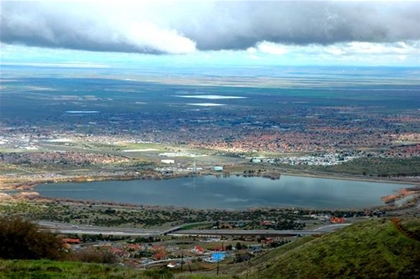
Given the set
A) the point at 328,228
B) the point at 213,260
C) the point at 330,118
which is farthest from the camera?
the point at 330,118

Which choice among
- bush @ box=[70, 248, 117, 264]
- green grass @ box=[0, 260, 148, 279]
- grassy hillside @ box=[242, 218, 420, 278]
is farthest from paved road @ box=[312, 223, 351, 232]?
green grass @ box=[0, 260, 148, 279]

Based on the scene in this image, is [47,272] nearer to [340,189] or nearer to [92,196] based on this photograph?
[92,196]

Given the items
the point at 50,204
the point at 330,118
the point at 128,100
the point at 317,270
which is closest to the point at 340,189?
the point at 50,204

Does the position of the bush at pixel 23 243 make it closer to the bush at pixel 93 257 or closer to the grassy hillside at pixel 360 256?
the bush at pixel 93 257

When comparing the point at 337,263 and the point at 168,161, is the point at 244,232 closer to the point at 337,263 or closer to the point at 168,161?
the point at 337,263

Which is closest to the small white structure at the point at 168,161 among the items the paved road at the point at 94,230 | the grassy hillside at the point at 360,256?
the paved road at the point at 94,230

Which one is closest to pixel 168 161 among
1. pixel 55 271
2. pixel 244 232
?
pixel 244 232
